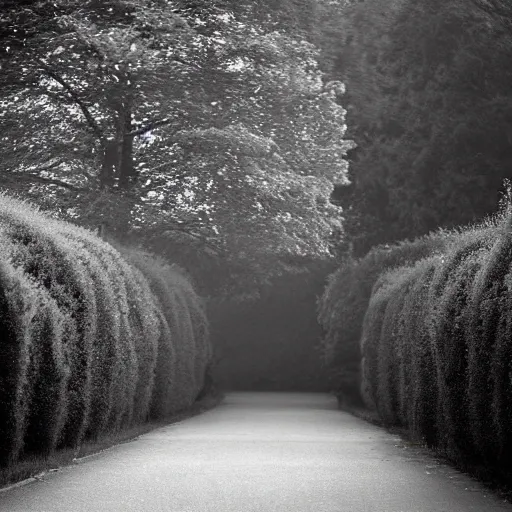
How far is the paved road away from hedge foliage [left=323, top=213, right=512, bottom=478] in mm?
374

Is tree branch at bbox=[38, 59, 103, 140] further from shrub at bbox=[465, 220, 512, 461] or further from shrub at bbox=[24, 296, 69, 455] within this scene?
shrub at bbox=[465, 220, 512, 461]

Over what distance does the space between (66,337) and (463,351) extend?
4.21m

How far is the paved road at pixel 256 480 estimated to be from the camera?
6488 mm

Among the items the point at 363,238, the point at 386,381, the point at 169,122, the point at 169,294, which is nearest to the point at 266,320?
the point at 363,238

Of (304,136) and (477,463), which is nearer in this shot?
(477,463)

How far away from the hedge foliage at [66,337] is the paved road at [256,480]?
54 cm

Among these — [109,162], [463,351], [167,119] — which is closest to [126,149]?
[109,162]

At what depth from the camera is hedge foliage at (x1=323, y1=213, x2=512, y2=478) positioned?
692cm

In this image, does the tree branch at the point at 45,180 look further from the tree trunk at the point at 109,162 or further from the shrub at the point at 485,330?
the shrub at the point at 485,330

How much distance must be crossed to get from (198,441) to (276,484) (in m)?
4.04

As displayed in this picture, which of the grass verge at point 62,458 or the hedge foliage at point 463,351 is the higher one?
the hedge foliage at point 463,351

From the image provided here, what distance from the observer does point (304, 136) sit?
2180 cm

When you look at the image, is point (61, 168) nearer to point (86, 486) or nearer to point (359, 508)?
point (86, 486)

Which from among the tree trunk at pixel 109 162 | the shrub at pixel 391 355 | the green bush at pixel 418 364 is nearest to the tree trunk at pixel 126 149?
the tree trunk at pixel 109 162
